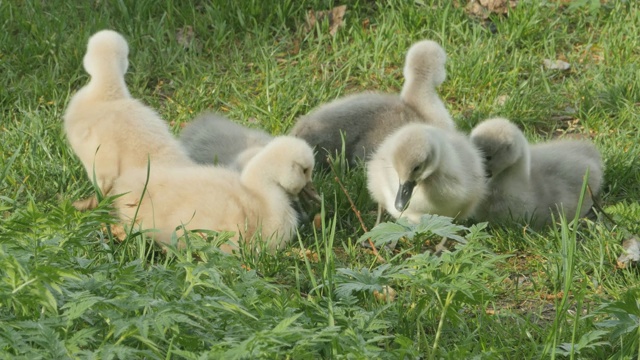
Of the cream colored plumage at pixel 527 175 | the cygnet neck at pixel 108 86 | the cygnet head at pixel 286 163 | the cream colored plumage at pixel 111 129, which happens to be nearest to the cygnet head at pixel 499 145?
the cream colored plumage at pixel 527 175

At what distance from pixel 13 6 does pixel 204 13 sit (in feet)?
4.18

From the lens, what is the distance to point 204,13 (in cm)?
730

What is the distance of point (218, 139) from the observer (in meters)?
5.60

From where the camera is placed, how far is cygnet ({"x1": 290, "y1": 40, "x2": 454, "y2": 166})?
586 centimetres

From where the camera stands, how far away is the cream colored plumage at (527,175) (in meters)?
5.28

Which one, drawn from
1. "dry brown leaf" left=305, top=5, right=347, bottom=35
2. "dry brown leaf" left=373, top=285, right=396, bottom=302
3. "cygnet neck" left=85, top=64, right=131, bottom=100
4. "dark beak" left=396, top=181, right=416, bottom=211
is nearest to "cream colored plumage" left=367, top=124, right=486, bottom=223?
"dark beak" left=396, top=181, right=416, bottom=211

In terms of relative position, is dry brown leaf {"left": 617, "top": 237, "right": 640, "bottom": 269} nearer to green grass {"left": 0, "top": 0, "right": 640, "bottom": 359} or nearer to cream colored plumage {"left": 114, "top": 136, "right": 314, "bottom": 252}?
green grass {"left": 0, "top": 0, "right": 640, "bottom": 359}

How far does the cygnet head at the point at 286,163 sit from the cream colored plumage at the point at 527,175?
1.05 meters

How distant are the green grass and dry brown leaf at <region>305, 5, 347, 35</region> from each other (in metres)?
0.07

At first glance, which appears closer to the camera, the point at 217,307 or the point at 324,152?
the point at 217,307

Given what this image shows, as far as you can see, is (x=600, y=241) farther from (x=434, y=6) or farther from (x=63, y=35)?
(x=63, y=35)

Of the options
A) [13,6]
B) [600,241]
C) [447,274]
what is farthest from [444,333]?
[13,6]

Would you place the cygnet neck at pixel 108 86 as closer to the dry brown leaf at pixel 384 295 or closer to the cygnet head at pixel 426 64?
the cygnet head at pixel 426 64

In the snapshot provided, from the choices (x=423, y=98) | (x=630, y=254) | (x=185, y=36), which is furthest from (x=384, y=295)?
(x=185, y=36)
